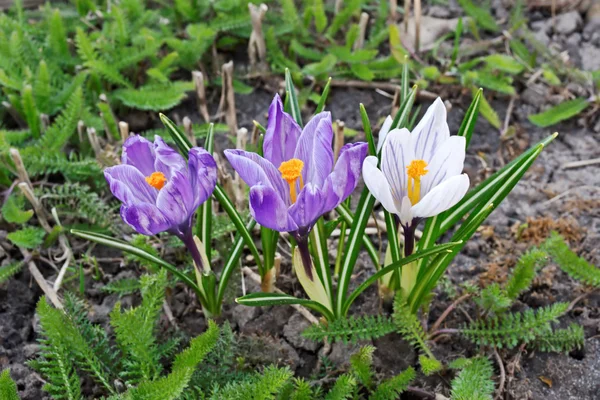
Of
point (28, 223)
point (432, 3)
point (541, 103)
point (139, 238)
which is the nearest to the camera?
point (139, 238)

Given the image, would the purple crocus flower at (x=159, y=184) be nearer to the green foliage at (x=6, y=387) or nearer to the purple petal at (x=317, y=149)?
the purple petal at (x=317, y=149)

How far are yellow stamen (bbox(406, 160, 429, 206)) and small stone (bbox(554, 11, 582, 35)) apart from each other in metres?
2.02

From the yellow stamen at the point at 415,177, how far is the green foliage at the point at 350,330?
1.22 feet

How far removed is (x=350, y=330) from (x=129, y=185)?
26.9 inches

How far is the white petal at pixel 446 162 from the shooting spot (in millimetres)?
1543

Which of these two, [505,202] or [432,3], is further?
[432,3]

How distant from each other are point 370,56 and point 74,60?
4.18ft

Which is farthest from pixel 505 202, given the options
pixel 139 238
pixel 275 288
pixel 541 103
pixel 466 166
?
pixel 139 238

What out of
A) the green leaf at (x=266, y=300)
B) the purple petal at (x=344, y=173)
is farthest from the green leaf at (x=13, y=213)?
the purple petal at (x=344, y=173)

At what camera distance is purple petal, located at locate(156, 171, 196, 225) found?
1530 mm

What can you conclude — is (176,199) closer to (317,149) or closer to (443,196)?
(317,149)

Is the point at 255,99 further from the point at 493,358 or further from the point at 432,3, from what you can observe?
the point at 493,358

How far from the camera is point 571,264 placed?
1.99 m

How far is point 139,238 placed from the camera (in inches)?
80.4
